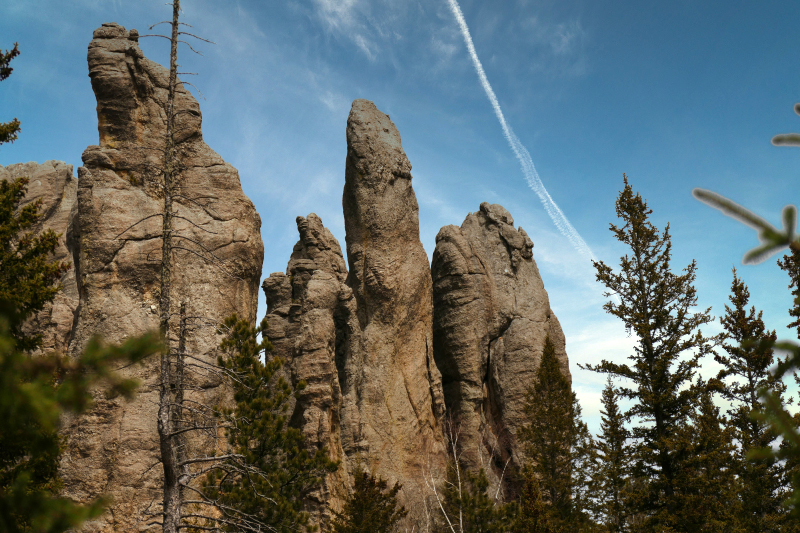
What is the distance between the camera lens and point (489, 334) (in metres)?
33.7

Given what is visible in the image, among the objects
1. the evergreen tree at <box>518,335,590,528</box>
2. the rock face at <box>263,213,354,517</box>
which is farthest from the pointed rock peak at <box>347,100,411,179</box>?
the evergreen tree at <box>518,335,590,528</box>

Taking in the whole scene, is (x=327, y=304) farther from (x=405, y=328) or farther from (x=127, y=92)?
(x=127, y=92)

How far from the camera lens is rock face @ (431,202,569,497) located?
31.0 m

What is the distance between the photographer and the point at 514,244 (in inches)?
1441

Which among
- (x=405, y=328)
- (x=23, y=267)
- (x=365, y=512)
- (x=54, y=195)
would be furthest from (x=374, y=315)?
(x=54, y=195)

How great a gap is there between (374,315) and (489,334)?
8.02 m

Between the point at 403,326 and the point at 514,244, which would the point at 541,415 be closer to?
the point at 403,326

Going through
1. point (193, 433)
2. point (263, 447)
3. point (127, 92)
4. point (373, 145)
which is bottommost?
point (263, 447)

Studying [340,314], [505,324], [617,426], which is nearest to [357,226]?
[340,314]

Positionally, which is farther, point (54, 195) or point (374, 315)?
point (54, 195)

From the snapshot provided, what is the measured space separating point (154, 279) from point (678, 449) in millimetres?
18451

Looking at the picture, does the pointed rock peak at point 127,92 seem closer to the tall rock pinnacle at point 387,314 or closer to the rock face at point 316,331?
the rock face at point 316,331

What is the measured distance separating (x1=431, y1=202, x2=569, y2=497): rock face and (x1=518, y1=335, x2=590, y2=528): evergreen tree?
289cm

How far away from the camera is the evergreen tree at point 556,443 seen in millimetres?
24891
